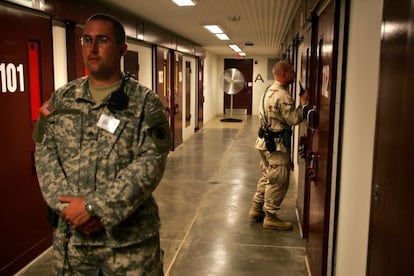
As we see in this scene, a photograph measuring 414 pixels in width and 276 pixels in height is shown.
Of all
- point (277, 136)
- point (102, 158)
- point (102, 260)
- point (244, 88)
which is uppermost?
point (244, 88)

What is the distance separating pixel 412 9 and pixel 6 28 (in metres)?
2.74

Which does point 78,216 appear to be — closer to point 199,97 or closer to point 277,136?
point 277,136

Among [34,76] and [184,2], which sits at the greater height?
[184,2]

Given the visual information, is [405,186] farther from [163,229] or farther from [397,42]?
[163,229]

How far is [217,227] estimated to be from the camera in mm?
4066

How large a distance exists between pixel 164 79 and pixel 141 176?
6.18m

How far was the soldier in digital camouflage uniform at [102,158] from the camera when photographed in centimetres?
167

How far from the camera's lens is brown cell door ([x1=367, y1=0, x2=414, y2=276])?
1173mm

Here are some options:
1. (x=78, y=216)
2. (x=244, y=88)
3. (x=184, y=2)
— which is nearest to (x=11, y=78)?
(x=78, y=216)

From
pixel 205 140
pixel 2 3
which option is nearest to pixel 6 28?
pixel 2 3

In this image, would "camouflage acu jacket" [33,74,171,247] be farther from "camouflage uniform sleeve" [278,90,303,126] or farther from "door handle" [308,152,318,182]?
"camouflage uniform sleeve" [278,90,303,126]

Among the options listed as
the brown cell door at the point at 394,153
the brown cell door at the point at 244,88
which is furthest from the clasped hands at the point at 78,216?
the brown cell door at the point at 244,88

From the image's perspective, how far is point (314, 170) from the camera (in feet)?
9.45

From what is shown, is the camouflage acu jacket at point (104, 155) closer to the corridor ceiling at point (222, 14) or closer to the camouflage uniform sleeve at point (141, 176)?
the camouflage uniform sleeve at point (141, 176)
